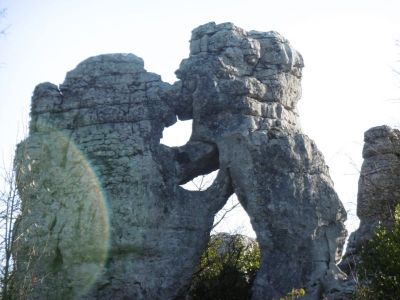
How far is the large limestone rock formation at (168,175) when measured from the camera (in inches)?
558

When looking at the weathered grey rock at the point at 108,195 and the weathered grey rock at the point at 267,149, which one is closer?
the weathered grey rock at the point at 108,195

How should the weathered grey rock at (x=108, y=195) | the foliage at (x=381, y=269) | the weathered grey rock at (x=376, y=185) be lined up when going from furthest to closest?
the weathered grey rock at (x=376, y=185)
the weathered grey rock at (x=108, y=195)
the foliage at (x=381, y=269)

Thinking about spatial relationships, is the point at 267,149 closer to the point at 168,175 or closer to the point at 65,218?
the point at 168,175

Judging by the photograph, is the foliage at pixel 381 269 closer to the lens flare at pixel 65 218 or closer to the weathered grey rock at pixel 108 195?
the weathered grey rock at pixel 108 195

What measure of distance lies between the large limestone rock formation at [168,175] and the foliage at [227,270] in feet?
4.86

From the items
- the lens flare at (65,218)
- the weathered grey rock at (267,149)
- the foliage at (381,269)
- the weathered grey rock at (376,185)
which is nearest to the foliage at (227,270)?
the weathered grey rock at (267,149)

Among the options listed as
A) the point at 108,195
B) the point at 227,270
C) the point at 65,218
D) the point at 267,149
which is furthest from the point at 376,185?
the point at 65,218

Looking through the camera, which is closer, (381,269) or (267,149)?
(381,269)

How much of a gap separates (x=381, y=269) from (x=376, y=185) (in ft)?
11.1

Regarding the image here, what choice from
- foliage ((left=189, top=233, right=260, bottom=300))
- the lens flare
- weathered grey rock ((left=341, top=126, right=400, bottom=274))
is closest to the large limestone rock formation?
the lens flare

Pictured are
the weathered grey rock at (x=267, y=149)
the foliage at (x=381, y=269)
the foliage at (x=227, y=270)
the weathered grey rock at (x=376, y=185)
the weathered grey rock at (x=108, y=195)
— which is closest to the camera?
the foliage at (x=381, y=269)

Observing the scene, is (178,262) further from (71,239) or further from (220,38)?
(220,38)

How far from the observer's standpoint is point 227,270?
16.3m

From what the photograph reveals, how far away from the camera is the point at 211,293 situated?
15680mm
